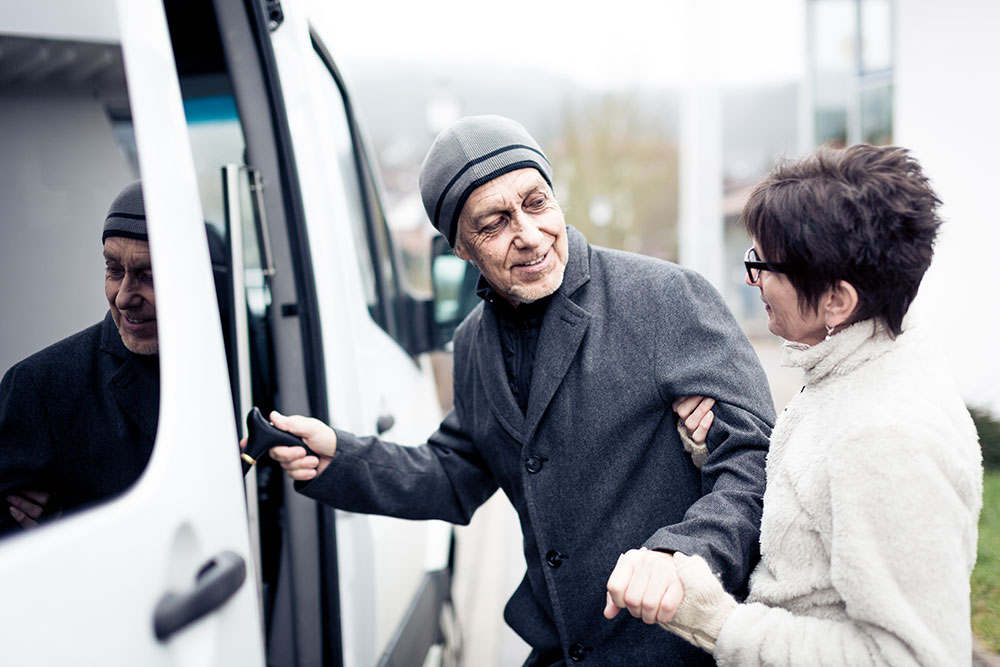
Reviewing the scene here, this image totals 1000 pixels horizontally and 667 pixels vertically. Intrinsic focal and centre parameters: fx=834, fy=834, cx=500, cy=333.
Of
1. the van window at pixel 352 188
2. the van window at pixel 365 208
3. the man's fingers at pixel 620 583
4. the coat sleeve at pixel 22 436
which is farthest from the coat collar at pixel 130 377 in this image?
the van window at pixel 365 208

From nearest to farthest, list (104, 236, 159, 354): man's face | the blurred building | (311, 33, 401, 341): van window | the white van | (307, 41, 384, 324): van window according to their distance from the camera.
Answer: the white van → (104, 236, 159, 354): man's face → (307, 41, 384, 324): van window → (311, 33, 401, 341): van window → the blurred building

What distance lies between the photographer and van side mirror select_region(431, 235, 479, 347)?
2926mm

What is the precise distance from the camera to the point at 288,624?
1.93m

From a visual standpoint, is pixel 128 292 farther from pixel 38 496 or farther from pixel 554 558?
pixel 554 558

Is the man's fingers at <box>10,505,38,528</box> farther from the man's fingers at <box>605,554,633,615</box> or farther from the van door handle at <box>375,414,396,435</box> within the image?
the van door handle at <box>375,414,396,435</box>

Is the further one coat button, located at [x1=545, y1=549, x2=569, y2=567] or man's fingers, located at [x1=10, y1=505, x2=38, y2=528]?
coat button, located at [x1=545, y1=549, x2=569, y2=567]

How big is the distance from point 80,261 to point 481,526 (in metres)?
5.12

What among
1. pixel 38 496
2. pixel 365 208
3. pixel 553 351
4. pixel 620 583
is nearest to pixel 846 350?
pixel 620 583

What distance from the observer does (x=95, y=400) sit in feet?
3.99

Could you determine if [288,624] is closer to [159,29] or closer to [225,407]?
[225,407]

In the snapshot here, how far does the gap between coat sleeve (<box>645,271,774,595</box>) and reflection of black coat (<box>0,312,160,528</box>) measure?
0.86 meters

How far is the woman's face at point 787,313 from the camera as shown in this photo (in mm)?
1314

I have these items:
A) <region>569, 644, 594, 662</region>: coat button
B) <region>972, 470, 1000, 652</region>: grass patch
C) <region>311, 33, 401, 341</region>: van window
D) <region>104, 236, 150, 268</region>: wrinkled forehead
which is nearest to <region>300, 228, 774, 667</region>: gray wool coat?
<region>569, 644, 594, 662</region>: coat button

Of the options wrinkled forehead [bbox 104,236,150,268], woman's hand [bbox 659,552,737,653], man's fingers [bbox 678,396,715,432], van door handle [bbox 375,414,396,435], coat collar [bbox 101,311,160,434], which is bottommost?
woman's hand [bbox 659,552,737,653]
